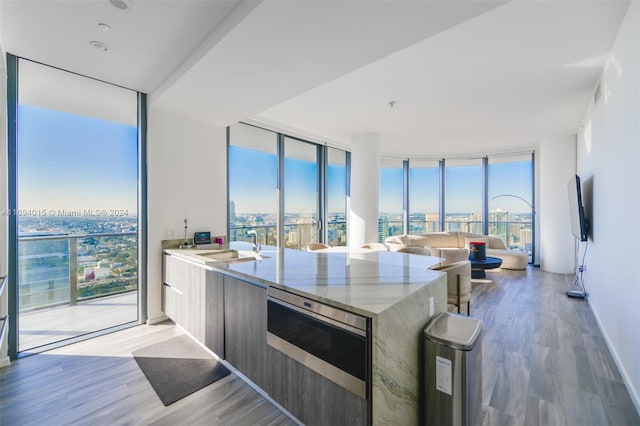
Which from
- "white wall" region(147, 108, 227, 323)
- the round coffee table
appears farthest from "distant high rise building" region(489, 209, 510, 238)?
"white wall" region(147, 108, 227, 323)

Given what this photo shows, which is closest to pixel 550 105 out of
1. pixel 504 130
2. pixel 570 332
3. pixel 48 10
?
pixel 504 130

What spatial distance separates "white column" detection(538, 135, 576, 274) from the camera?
5965 millimetres

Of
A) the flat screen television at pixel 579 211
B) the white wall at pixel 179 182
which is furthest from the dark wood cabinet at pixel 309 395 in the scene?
the flat screen television at pixel 579 211

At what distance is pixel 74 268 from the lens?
3373 mm

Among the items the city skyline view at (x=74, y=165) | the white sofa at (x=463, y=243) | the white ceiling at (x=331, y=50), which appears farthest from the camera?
the white sofa at (x=463, y=243)

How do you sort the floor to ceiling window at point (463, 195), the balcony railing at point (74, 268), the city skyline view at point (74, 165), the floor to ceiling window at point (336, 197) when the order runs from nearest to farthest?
the city skyline view at point (74, 165)
the balcony railing at point (74, 268)
the floor to ceiling window at point (336, 197)
the floor to ceiling window at point (463, 195)

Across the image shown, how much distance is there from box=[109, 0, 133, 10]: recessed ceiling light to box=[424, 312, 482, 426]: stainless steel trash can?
2.84 m

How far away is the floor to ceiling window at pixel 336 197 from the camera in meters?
6.72

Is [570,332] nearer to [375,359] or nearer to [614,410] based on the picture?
[614,410]

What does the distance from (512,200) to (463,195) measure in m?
1.20

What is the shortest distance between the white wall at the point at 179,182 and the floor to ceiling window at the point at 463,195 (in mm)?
6782

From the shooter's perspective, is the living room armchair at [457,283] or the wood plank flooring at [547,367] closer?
the wood plank flooring at [547,367]

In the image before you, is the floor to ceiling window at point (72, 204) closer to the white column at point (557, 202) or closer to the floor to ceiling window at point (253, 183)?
the floor to ceiling window at point (253, 183)

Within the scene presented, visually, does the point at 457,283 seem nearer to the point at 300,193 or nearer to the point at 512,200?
the point at 300,193
